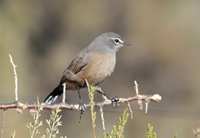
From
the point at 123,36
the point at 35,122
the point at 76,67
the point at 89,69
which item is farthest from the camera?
the point at 123,36

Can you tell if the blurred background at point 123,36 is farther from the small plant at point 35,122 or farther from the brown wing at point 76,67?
the small plant at point 35,122

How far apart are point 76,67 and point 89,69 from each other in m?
0.30

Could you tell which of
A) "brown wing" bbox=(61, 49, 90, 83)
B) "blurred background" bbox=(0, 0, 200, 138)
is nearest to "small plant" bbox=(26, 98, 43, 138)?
"brown wing" bbox=(61, 49, 90, 83)

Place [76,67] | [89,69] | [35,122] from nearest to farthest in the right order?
[35,122] < [89,69] < [76,67]

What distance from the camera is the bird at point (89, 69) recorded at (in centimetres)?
461

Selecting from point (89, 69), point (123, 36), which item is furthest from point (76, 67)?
point (123, 36)

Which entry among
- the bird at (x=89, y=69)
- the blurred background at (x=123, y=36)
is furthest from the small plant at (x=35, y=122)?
the blurred background at (x=123, y=36)

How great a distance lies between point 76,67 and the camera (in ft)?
16.0

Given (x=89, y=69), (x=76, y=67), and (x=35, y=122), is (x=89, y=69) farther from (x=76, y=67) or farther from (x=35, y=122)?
(x=35, y=122)

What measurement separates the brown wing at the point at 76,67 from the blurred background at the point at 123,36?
17.3 feet

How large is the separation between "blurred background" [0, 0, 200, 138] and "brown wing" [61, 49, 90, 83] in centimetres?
526

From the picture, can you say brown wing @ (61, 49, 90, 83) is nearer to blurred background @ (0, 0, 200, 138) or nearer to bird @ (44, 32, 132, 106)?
bird @ (44, 32, 132, 106)

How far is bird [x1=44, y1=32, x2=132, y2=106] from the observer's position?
4609 millimetres

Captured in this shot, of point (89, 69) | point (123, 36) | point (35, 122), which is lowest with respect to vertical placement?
point (35, 122)
